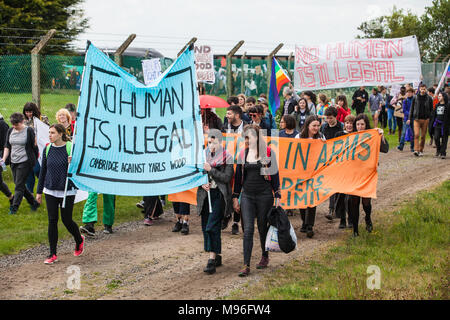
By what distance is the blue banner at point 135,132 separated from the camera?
22.9 ft

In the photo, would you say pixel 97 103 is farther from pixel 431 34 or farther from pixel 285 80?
pixel 431 34

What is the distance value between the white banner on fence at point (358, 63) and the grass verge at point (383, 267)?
21.5 ft

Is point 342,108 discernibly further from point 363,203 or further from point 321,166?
point 363,203

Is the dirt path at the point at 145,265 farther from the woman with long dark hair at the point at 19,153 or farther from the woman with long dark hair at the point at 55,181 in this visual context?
the woman with long dark hair at the point at 19,153

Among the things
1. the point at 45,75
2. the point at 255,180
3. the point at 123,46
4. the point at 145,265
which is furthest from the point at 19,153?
the point at 255,180

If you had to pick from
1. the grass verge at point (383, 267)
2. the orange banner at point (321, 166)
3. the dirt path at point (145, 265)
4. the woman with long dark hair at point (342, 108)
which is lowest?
the dirt path at point (145, 265)

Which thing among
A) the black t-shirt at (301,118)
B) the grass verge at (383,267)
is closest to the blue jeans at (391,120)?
the black t-shirt at (301,118)

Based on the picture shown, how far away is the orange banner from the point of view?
9242mm

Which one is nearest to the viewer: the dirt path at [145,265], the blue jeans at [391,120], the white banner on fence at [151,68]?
the dirt path at [145,265]

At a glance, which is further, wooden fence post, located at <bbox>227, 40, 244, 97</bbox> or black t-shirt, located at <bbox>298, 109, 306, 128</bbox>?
wooden fence post, located at <bbox>227, 40, 244, 97</bbox>

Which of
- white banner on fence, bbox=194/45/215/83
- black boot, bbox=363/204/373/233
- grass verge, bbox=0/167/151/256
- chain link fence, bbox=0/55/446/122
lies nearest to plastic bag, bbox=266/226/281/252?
black boot, bbox=363/204/373/233

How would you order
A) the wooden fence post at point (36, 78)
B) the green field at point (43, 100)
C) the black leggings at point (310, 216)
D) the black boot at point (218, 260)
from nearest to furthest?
the black boot at point (218, 260) < the black leggings at point (310, 216) < the wooden fence post at point (36, 78) < the green field at point (43, 100)

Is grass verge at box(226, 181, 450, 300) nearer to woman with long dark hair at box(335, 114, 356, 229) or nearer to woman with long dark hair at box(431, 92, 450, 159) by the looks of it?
woman with long dark hair at box(335, 114, 356, 229)

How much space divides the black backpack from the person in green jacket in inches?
131
